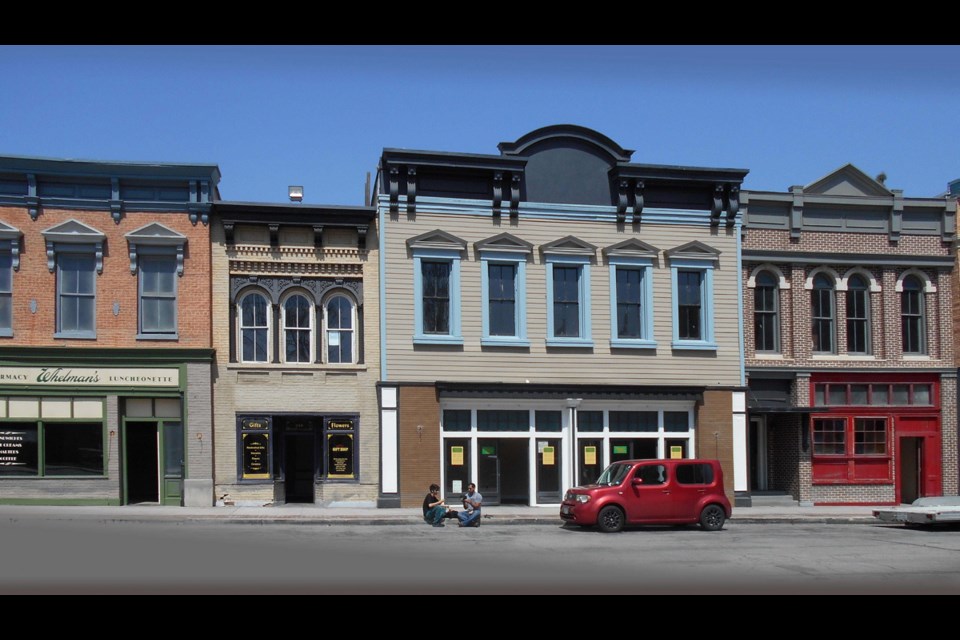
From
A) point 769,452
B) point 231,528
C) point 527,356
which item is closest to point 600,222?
point 527,356

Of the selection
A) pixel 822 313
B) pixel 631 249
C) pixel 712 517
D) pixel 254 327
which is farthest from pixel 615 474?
pixel 822 313

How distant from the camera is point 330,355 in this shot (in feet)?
90.7

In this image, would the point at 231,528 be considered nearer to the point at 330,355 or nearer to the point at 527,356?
the point at 330,355

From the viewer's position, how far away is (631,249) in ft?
95.4

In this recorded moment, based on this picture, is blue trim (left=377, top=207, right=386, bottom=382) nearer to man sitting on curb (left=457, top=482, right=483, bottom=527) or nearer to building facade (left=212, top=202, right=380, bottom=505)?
building facade (left=212, top=202, right=380, bottom=505)

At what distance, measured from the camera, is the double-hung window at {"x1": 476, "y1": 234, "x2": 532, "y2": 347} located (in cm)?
2814

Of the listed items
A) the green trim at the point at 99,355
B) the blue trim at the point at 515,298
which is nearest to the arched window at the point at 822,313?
the blue trim at the point at 515,298

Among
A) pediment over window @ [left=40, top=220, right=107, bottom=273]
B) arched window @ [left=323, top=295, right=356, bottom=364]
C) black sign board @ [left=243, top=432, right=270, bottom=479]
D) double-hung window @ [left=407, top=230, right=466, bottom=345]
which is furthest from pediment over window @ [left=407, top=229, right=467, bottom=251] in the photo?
pediment over window @ [left=40, top=220, right=107, bottom=273]

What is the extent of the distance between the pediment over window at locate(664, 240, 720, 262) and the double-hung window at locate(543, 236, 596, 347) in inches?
94.5

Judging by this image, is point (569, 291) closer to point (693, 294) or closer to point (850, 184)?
point (693, 294)

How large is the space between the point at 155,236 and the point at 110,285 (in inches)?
66.7

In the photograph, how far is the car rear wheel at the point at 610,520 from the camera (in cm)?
2223

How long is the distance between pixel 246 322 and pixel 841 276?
17365 millimetres

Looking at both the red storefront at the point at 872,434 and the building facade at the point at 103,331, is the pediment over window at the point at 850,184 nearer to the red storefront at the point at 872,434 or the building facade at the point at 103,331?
the red storefront at the point at 872,434
